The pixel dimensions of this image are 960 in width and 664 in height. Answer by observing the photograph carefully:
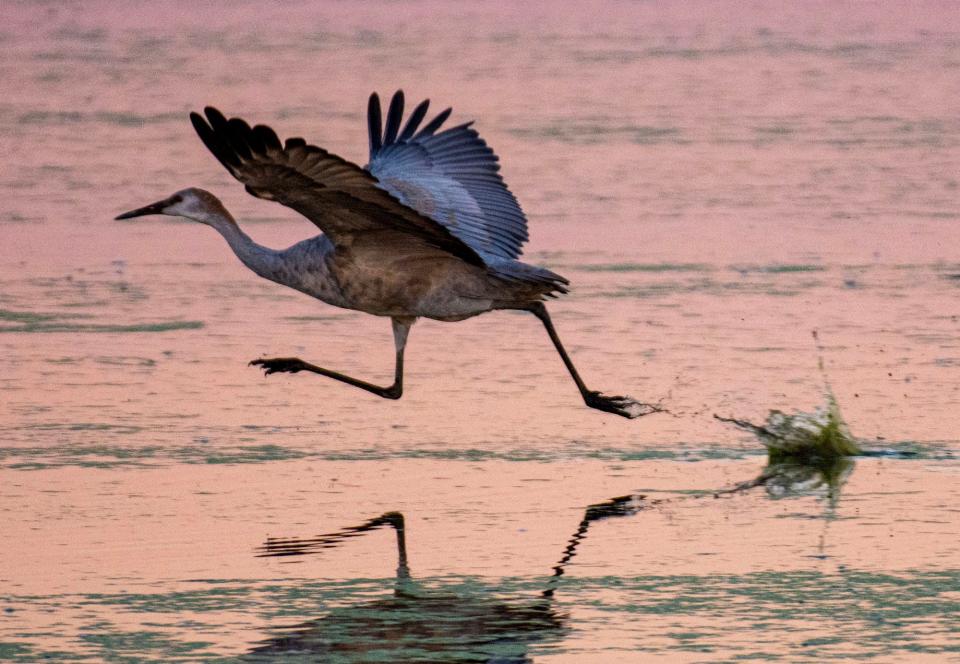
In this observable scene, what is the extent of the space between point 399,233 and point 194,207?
1.15m

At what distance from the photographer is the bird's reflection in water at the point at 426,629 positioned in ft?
20.3

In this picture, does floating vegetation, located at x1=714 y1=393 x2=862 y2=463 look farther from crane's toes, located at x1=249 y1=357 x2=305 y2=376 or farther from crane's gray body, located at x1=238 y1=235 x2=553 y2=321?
crane's toes, located at x1=249 y1=357 x2=305 y2=376

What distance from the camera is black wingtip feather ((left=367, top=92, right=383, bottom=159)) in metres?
9.94

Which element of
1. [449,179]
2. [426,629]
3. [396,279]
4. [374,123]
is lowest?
[426,629]

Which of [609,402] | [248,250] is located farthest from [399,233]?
[609,402]

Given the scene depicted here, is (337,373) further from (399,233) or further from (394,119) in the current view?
(394,119)

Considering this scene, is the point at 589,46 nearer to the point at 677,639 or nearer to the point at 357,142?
the point at 357,142

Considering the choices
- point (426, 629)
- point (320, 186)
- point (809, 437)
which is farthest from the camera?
point (809, 437)

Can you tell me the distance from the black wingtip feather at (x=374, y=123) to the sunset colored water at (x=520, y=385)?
1.01m

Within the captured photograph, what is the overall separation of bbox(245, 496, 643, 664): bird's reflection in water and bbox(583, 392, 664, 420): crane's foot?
2.17 m

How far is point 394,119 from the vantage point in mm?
10195

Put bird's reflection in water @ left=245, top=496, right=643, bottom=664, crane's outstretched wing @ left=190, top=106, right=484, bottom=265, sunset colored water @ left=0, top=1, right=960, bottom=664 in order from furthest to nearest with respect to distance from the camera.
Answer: crane's outstretched wing @ left=190, top=106, right=484, bottom=265, sunset colored water @ left=0, top=1, right=960, bottom=664, bird's reflection in water @ left=245, top=496, right=643, bottom=664

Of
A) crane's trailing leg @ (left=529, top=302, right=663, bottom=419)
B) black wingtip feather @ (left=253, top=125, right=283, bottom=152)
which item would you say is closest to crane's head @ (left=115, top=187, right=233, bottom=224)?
crane's trailing leg @ (left=529, top=302, right=663, bottom=419)

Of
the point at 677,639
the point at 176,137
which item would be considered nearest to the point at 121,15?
the point at 176,137
